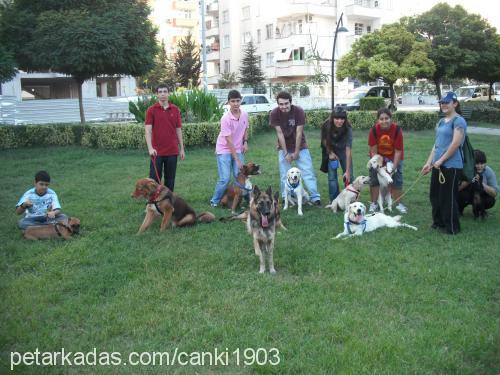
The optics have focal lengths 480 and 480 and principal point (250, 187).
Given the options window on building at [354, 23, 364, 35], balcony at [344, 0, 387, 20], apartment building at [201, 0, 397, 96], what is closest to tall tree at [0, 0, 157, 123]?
apartment building at [201, 0, 397, 96]

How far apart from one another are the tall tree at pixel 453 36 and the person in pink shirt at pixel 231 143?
23165 mm

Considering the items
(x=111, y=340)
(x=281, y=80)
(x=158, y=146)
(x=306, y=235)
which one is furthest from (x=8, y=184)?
(x=281, y=80)

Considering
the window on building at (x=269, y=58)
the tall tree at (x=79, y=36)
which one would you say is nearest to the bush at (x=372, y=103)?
the tall tree at (x=79, y=36)

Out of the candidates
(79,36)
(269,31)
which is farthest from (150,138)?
(269,31)

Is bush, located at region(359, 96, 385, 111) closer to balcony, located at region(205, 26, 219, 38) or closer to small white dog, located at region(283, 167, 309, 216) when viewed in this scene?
small white dog, located at region(283, 167, 309, 216)

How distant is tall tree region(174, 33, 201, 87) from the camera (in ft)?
162

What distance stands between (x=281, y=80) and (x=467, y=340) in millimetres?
43572

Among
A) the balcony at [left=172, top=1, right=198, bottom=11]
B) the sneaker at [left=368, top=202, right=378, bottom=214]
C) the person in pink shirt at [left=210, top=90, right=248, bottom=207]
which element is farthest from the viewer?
the balcony at [left=172, top=1, right=198, bottom=11]

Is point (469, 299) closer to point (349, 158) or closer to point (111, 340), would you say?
point (111, 340)

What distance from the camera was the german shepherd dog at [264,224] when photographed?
5492 mm

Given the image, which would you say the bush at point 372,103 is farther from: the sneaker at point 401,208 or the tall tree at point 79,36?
the sneaker at point 401,208

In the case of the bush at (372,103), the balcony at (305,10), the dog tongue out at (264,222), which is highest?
the balcony at (305,10)

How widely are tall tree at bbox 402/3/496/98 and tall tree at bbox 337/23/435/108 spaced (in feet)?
3.54

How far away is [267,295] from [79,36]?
51.5 feet
